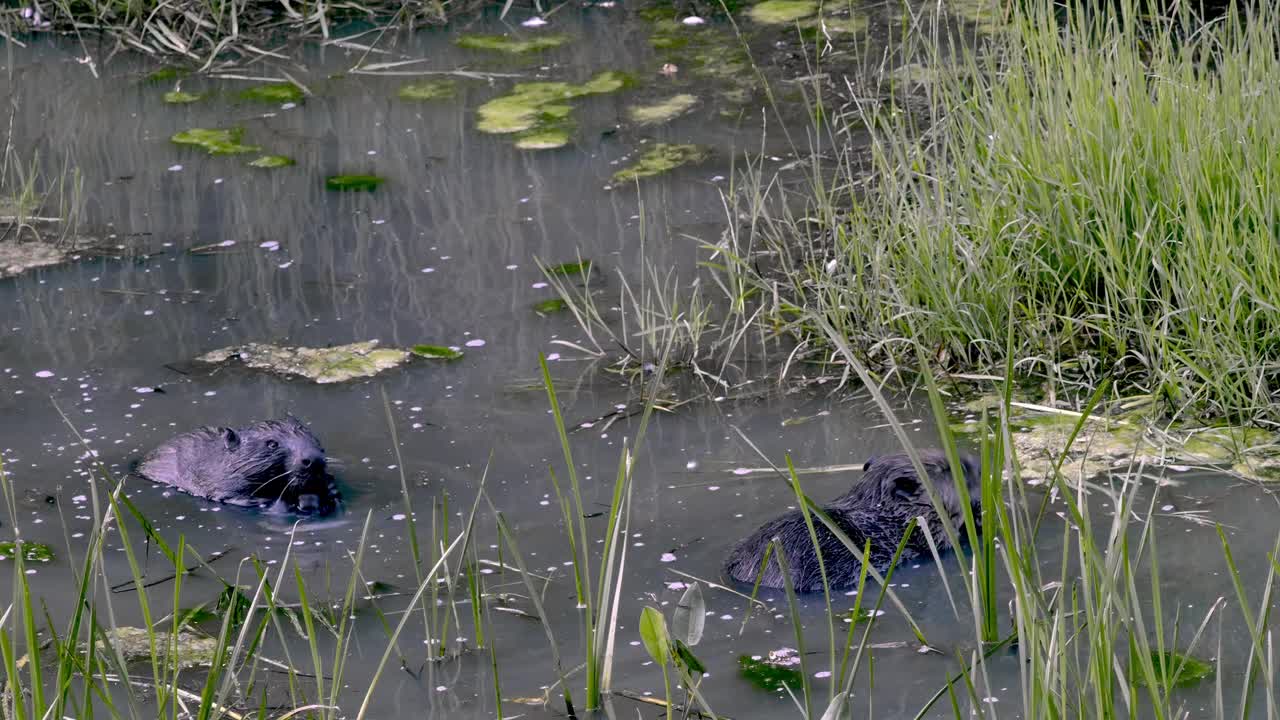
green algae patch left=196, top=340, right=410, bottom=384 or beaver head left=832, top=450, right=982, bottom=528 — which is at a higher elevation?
green algae patch left=196, top=340, right=410, bottom=384

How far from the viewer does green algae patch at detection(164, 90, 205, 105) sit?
6.89 metres

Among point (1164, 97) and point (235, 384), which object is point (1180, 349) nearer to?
point (1164, 97)

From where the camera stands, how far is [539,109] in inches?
257

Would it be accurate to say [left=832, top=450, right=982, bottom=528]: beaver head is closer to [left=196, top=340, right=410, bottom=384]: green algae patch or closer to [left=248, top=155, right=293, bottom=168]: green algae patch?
[left=196, top=340, right=410, bottom=384]: green algae patch

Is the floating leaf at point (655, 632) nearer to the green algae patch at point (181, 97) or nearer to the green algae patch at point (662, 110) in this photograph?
the green algae patch at point (662, 110)

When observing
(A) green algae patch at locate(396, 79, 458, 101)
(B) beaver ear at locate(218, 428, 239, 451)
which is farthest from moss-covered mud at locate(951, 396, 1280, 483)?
(A) green algae patch at locate(396, 79, 458, 101)

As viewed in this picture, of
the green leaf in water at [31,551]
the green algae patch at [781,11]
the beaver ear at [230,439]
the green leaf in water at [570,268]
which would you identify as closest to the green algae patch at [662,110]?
the green algae patch at [781,11]

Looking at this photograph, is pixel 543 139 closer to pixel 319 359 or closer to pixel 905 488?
pixel 319 359

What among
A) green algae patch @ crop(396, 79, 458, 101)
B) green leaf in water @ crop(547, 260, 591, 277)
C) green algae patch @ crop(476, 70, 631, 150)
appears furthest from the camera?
green algae patch @ crop(396, 79, 458, 101)

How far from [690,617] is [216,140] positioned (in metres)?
4.88

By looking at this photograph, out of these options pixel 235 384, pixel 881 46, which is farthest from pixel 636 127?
pixel 235 384

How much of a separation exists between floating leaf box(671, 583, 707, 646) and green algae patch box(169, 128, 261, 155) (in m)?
4.66

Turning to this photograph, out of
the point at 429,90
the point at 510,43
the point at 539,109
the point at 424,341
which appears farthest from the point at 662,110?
the point at 424,341

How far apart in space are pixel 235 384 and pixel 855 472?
1.85 m
